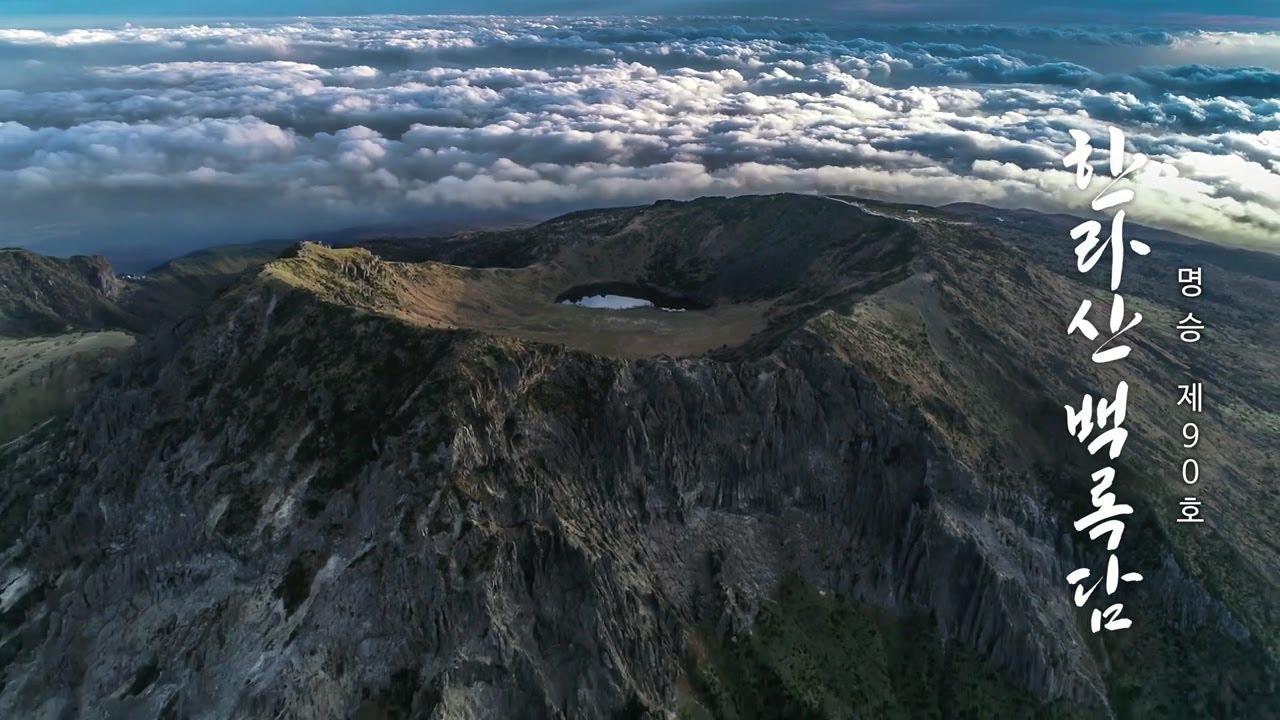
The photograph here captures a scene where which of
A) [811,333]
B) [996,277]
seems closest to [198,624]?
[811,333]

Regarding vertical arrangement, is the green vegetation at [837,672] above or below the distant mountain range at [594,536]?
below

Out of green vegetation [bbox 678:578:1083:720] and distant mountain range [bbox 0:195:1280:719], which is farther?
green vegetation [bbox 678:578:1083:720]

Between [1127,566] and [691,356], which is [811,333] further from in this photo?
[1127,566]

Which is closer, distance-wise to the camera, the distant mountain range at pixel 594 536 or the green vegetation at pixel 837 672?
the distant mountain range at pixel 594 536

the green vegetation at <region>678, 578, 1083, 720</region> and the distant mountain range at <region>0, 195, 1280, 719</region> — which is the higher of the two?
the distant mountain range at <region>0, 195, 1280, 719</region>

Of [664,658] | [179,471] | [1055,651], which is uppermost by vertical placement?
[179,471]

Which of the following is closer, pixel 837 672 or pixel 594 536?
pixel 594 536

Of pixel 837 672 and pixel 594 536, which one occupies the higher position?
pixel 594 536

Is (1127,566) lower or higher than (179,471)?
lower
